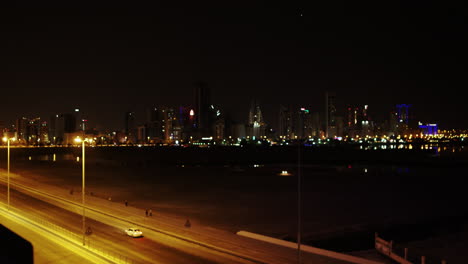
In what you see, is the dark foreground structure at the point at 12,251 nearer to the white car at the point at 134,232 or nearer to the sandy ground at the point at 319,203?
the white car at the point at 134,232

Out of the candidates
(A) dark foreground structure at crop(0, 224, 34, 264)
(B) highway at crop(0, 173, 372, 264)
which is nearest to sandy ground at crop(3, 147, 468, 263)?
(B) highway at crop(0, 173, 372, 264)

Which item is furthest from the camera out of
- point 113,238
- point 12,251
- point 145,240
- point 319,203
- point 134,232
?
point 319,203

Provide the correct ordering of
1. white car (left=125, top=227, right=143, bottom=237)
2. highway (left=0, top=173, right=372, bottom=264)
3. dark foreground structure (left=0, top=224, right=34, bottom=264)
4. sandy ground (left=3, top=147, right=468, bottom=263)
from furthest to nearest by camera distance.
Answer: sandy ground (left=3, top=147, right=468, bottom=263), white car (left=125, top=227, right=143, bottom=237), highway (left=0, top=173, right=372, bottom=264), dark foreground structure (left=0, top=224, right=34, bottom=264)

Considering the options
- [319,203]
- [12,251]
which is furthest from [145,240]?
[319,203]

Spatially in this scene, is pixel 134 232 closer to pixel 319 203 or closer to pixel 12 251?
pixel 12 251

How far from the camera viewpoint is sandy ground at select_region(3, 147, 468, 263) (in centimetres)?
2483

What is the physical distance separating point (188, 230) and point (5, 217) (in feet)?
40.5

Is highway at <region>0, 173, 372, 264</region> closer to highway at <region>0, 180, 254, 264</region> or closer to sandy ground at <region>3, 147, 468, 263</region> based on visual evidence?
highway at <region>0, 180, 254, 264</region>

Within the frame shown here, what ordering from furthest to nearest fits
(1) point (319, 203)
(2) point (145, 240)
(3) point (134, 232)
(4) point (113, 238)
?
(1) point (319, 203), (3) point (134, 232), (4) point (113, 238), (2) point (145, 240)

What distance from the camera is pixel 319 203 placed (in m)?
36.4

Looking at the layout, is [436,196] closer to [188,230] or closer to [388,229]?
[388,229]

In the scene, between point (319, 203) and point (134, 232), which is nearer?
point (134, 232)

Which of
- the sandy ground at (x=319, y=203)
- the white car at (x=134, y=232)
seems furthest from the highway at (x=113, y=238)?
the sandy ground at (x=319, y=203)

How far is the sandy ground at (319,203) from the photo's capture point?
2483 cm
